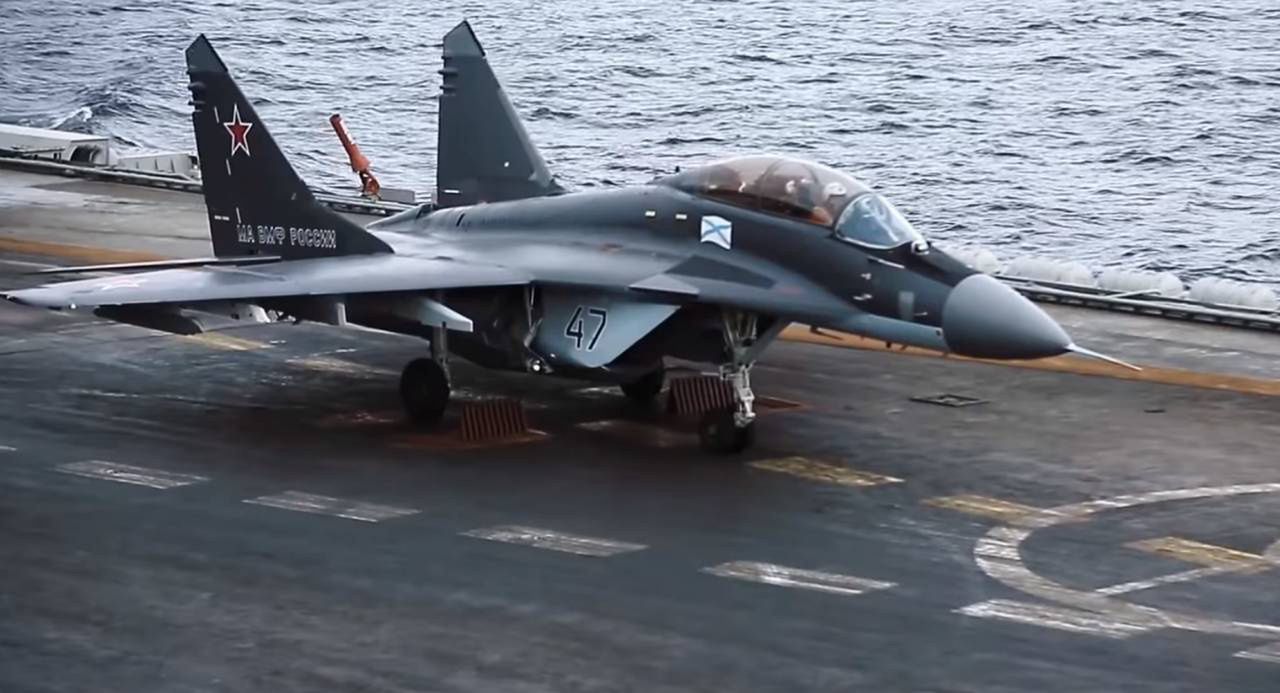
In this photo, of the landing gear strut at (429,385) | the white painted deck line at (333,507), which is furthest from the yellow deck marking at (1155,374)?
the white painted deck line at (333,507)

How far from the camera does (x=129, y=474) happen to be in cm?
2091

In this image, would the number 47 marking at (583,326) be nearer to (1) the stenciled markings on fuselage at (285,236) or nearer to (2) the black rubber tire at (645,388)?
(2) the black rubber tire at (645,388)

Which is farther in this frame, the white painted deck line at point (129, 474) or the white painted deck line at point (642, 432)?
the white painted deck line at point (642, 432)

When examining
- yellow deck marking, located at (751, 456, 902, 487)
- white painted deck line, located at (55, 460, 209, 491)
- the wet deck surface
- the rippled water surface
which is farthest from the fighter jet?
the rippled water surface

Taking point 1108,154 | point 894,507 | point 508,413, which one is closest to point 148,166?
point 508,413

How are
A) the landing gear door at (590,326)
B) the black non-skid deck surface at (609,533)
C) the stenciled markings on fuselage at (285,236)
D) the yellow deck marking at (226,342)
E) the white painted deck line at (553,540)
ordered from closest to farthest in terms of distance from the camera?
the black non-skid deck surface at (609,533), the white painted deck line at (553,540), the landing gear door at (590,326), the stenciled markings on fuselage at (285,236), the yellow deck marking at (226,342)

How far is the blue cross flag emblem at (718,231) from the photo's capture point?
2189 centimetres

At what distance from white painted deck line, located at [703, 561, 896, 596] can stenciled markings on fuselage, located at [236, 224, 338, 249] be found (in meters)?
8.70

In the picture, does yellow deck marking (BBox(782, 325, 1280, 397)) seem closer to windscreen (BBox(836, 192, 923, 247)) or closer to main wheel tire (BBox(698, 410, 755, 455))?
main wheel tire (BBox(698, 410, 755, 455))

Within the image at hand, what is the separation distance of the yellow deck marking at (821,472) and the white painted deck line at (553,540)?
10.0 feet

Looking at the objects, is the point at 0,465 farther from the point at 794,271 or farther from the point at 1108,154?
the point at 1108,154

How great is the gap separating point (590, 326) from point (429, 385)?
85.3 inches

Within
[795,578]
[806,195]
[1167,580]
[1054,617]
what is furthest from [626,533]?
[1167,580]

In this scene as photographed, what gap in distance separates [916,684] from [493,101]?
14.2 metres
